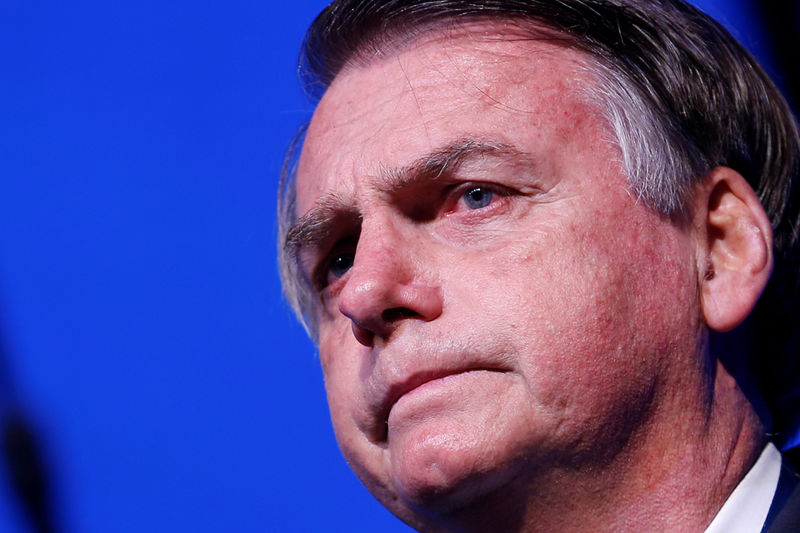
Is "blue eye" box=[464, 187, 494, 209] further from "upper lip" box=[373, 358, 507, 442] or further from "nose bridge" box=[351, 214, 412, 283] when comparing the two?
"upper lip" box=[373, 358, 507, 442]

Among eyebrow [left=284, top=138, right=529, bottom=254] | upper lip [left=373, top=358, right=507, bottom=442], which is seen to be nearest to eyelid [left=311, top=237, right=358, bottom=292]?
eyebrow [left=284, top=138, right=529, bottom=254]

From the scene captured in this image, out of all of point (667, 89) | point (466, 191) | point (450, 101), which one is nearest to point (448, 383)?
point (466, 191)

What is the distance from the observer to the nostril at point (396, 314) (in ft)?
3.86

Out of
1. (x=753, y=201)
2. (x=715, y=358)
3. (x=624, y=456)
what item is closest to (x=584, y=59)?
(x=753, y=201)

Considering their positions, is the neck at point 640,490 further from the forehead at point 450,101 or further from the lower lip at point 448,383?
the forehead at point 450,101

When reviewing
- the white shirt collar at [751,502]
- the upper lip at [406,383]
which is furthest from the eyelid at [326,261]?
the white shirt collar at [751,502]

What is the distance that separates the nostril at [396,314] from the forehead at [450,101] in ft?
0.71

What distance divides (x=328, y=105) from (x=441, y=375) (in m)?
0.57

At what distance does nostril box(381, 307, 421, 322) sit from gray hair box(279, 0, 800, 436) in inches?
14.5

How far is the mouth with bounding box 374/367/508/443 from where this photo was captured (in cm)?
112

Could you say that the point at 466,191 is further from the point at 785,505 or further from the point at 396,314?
the point at 785,505

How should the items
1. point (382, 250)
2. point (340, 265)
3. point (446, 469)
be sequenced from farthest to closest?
1. point (340, 265)
2. point (382, 250)
3. point (446, 469)

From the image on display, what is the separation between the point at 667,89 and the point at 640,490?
0.61m

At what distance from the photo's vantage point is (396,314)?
1.19 metres
